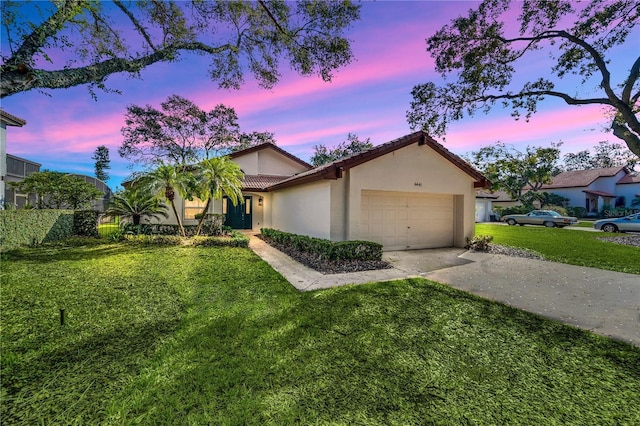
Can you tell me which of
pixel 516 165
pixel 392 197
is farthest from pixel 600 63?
pixel 516 165

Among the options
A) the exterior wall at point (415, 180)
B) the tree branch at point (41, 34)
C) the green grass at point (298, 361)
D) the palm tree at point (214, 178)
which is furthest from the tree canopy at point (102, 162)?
the exterior wall at point (415, 180)

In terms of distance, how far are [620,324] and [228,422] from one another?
6040 mm

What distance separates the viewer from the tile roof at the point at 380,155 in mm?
9039

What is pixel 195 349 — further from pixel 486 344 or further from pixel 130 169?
pixel 130 169

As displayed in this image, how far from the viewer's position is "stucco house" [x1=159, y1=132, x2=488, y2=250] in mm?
9531

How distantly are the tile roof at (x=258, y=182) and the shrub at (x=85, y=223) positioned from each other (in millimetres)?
7802

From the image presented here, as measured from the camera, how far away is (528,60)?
9578mm

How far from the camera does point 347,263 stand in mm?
8266

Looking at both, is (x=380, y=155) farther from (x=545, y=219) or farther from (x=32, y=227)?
(x=545, y=219)

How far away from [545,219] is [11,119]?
38.3 m

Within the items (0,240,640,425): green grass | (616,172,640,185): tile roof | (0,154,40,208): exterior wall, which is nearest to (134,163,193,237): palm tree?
(0,240,640,425): green grass

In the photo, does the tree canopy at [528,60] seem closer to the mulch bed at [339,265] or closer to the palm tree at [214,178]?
the mulch bed at [339,265]

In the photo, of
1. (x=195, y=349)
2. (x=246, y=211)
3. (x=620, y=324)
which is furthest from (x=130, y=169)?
(x=620, y=324)

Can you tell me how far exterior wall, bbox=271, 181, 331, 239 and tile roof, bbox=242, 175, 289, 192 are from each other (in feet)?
5.88
